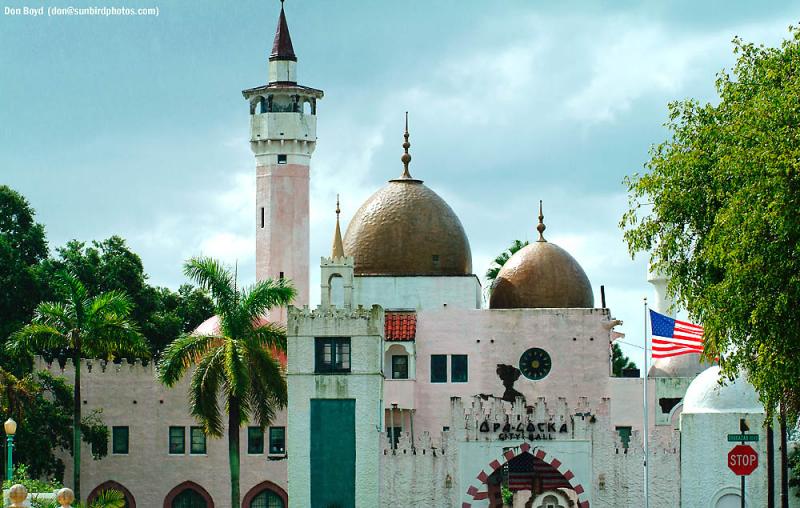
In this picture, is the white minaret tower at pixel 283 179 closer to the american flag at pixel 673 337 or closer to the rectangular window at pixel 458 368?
the rectangular window at pixel 458 368

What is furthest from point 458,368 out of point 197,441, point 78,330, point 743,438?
point 743,438

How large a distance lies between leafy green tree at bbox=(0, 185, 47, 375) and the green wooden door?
12.5m

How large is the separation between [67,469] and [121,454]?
2026 mm

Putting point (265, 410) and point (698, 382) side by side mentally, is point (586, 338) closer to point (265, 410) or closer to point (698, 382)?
point (698, 382)

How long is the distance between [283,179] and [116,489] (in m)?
15.1

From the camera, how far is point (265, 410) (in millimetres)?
54719

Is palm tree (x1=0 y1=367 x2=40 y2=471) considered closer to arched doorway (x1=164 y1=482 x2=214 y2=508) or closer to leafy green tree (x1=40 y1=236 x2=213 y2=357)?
arched doorway (x1=164 y1=482 x2=214 y2=508)

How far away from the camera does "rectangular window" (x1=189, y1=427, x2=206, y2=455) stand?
6362 centimetres

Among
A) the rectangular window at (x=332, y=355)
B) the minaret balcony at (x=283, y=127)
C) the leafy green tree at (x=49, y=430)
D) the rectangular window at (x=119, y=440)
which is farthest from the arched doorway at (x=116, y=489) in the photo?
the minaret balcony at (x=283, y=127)

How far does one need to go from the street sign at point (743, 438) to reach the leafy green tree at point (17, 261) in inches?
1029

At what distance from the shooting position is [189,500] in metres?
63.5

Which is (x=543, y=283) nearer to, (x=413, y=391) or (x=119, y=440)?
(x=413, y=391)

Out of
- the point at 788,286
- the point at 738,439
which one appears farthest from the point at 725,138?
the point at 738,439

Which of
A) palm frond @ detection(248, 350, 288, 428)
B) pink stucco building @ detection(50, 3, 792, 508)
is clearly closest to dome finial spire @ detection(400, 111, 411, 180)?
pink stucco building @ detection(50, 3, 792, 508)
